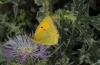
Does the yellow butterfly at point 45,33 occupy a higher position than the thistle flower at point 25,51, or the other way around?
the yellow butterfly at point 45,33

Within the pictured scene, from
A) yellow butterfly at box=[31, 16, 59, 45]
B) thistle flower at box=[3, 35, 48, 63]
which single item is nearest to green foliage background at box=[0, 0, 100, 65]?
thistle flower at box=[3, 35, 48, 63]

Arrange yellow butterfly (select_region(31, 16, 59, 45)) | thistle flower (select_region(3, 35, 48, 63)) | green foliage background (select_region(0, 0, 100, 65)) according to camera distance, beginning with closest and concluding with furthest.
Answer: yellow butterfly (select_region(31, 16, 59, 45))
thistle flower (select_region(3, 35, 48, 63))
green foliage background (select_region(0, 0, 100, 65))

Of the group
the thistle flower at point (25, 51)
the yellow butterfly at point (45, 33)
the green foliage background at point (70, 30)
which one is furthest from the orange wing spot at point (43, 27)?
the green foliage background at point (70, 30)

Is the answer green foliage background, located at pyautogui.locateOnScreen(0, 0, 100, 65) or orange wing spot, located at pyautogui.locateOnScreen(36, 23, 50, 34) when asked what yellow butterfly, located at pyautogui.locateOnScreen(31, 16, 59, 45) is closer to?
orange wing spot, located at pyautogui.locateOnScreen(36, 23, 50, 34)

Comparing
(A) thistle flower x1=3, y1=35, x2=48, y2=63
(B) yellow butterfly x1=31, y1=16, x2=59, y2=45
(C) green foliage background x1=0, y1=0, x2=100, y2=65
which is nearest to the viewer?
(B) yellow butterfly x1=31, y1=16, x2=59, y2=45

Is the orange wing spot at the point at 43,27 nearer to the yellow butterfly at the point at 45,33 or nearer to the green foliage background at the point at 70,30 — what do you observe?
the yellow butterfly at the point at 45,33

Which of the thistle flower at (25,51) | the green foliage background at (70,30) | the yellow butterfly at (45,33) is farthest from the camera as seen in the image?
the green foliage background at (70,30)

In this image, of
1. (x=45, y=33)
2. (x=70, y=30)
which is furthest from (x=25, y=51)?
(x=70, y=30)
